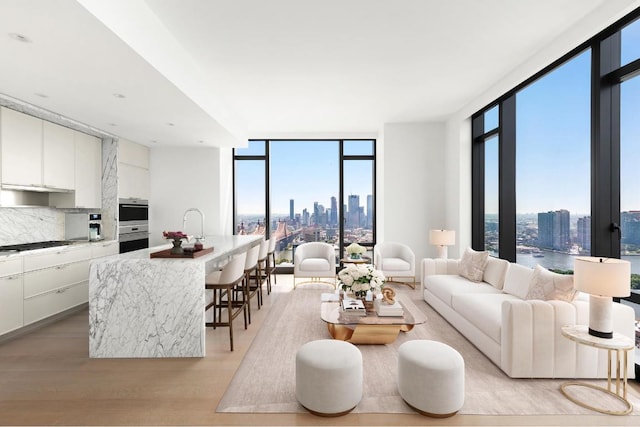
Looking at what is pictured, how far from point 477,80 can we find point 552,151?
1.35 meters

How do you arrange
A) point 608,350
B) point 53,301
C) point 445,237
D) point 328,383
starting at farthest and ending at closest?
point 445,237
point 53,301
point 608,350
point 328,383

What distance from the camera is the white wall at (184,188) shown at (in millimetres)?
6227

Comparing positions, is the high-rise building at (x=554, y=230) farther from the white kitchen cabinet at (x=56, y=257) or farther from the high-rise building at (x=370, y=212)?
the white kitchen cabinet at (x=56, y=257)

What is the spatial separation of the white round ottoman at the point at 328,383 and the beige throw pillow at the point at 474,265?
2652 mm

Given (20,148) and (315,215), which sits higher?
(20,148)

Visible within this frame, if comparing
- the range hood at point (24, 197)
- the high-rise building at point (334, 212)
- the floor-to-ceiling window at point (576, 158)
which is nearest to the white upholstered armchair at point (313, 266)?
the high-rise building at point (334, 212)

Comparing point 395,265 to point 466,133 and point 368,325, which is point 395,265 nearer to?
point 466,133

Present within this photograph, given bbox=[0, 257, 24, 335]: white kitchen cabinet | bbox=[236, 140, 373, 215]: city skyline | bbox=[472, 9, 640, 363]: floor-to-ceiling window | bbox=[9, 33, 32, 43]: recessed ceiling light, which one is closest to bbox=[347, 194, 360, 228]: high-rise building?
bbox=[236, 140, 373, 215]: city skyline

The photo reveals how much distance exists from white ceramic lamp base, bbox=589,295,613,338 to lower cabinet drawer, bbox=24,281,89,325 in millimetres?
5351

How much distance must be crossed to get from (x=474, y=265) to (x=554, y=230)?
3.25 ft

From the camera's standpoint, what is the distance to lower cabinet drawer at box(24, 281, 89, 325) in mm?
3646

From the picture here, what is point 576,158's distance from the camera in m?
3.35

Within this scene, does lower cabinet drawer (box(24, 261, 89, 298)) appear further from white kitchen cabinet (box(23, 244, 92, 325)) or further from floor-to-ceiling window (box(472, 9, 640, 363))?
floor-to-ceiling window (box(472, 9, 640, 363))

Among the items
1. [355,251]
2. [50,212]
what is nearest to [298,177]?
[355,251]
